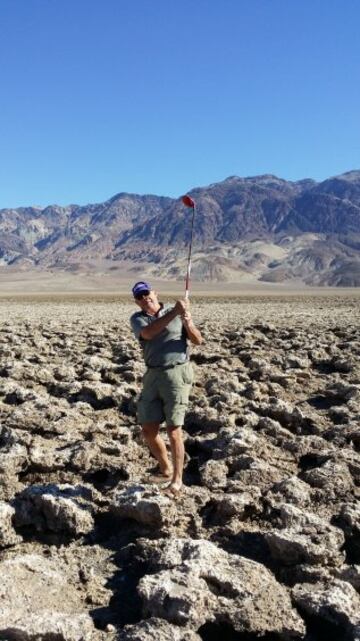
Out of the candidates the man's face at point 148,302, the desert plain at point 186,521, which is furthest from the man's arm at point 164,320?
the desert plain at point 186,521

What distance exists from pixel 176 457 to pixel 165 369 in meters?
0.64

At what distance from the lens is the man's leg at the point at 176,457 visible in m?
4.56

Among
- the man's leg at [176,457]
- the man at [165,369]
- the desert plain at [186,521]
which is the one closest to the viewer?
the desert plain at [186,521]

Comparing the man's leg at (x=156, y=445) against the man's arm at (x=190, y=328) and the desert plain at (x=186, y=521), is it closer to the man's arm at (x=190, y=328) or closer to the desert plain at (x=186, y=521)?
the desert plain at (x=186, y=521)

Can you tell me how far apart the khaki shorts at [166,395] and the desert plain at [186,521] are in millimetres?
511

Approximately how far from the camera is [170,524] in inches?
161

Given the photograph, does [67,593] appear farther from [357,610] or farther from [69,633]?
[357,610]

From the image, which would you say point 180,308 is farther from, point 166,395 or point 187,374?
point 166,395

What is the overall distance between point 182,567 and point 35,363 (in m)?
7.75

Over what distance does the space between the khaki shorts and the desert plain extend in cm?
51

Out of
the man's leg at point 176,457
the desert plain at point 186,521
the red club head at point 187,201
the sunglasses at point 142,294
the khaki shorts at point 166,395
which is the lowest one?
the desert plain at point 186,521

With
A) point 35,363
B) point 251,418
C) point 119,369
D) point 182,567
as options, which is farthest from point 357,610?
point 35,363

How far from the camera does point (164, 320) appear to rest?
15.0 feet

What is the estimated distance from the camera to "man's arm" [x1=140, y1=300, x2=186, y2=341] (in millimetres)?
4574
